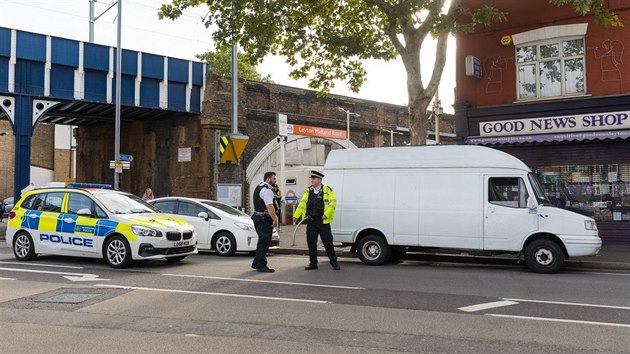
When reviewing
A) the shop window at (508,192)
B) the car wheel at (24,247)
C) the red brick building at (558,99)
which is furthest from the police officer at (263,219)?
the red brick building at (558,99)

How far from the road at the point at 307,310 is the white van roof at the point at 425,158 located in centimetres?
218

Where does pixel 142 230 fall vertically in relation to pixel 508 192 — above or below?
below

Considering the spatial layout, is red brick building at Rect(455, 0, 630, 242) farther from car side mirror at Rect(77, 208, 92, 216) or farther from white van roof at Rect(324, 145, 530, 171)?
car side mirror at Rect(77, 208, 92, 216)

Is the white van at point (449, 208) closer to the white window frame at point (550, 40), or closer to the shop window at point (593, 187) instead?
the shop window at point (593, 187)

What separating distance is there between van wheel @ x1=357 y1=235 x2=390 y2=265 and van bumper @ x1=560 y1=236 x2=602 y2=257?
3.46 meters

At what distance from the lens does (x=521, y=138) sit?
16703 mm

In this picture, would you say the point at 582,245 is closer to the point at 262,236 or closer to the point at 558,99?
the point at 262,236

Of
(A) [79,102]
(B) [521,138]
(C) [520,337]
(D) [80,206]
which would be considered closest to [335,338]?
(C) [520,337]

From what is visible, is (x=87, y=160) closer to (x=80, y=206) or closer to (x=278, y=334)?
(x=80, y=206)

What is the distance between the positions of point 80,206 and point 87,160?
2006 cm

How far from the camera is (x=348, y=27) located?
719 inches

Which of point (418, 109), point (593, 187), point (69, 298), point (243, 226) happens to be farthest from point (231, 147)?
point (69, 298)

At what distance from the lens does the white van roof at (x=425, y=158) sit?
441 inches

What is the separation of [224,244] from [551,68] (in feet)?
35.6
